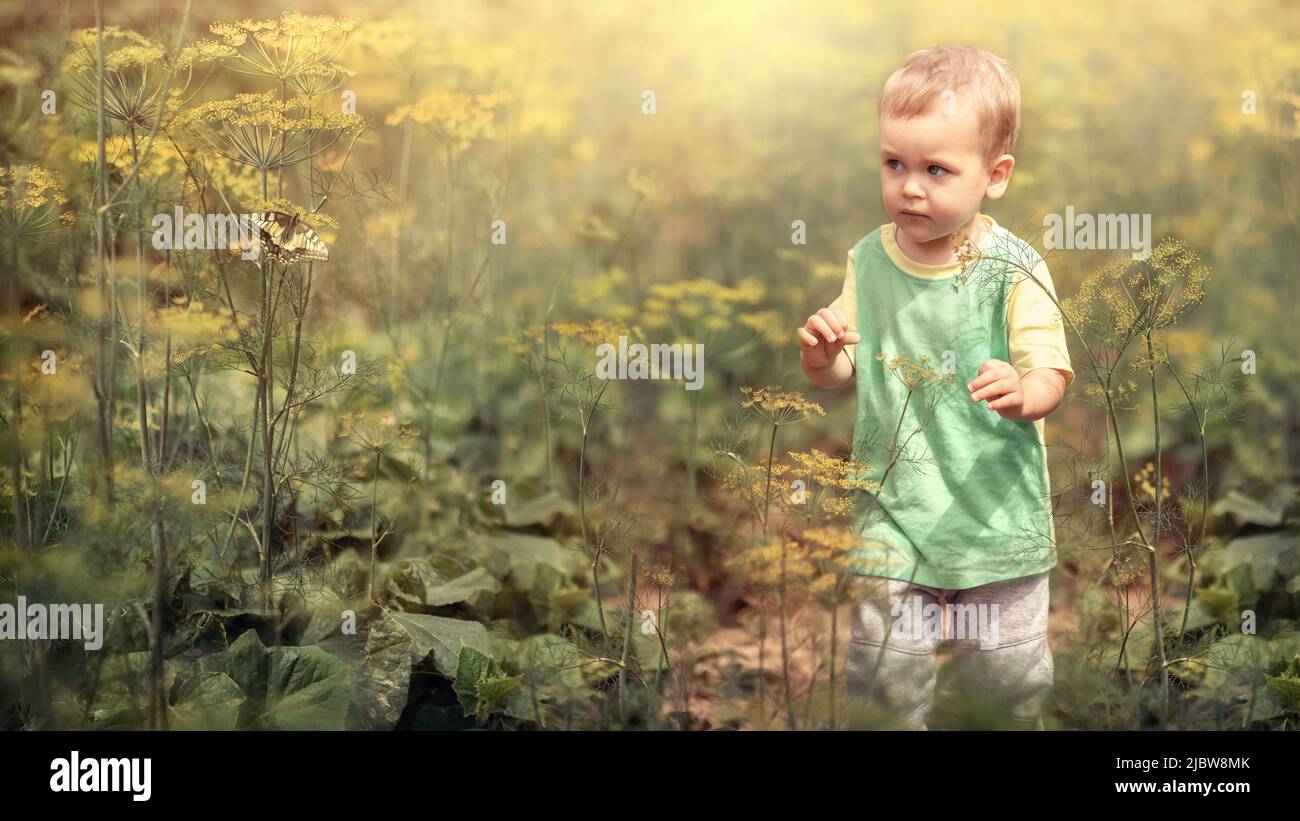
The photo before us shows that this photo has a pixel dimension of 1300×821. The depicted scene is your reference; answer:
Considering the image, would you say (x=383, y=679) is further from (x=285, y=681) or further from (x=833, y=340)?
(x=833, y=340)

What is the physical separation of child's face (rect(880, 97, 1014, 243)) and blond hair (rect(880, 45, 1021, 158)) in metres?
0.02

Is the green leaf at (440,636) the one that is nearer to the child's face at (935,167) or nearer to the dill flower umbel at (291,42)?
the dill flower umbel at (291,42)

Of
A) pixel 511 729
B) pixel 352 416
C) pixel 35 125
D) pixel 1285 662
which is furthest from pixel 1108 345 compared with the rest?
pixel 35 125

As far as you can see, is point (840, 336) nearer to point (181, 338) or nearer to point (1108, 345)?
point (1108, 345)

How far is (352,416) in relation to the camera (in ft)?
10.1

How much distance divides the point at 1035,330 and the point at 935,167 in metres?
0.37

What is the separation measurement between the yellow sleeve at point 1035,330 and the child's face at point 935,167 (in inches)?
7.7

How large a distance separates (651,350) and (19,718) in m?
1.65

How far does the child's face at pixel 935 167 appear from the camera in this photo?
2.45m

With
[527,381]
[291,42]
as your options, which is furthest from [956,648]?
[527,381]

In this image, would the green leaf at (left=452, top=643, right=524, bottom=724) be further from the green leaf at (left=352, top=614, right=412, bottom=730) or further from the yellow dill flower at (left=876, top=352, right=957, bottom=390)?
the yellow dill flower at (left=876, top=352, right=957, bottom=390)

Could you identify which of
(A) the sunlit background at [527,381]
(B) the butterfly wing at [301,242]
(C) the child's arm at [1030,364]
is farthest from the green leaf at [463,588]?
(C) the child's arm at [1030,364]

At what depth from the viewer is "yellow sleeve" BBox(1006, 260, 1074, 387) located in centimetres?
251

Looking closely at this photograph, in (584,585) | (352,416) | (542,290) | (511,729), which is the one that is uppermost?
(542,290)
